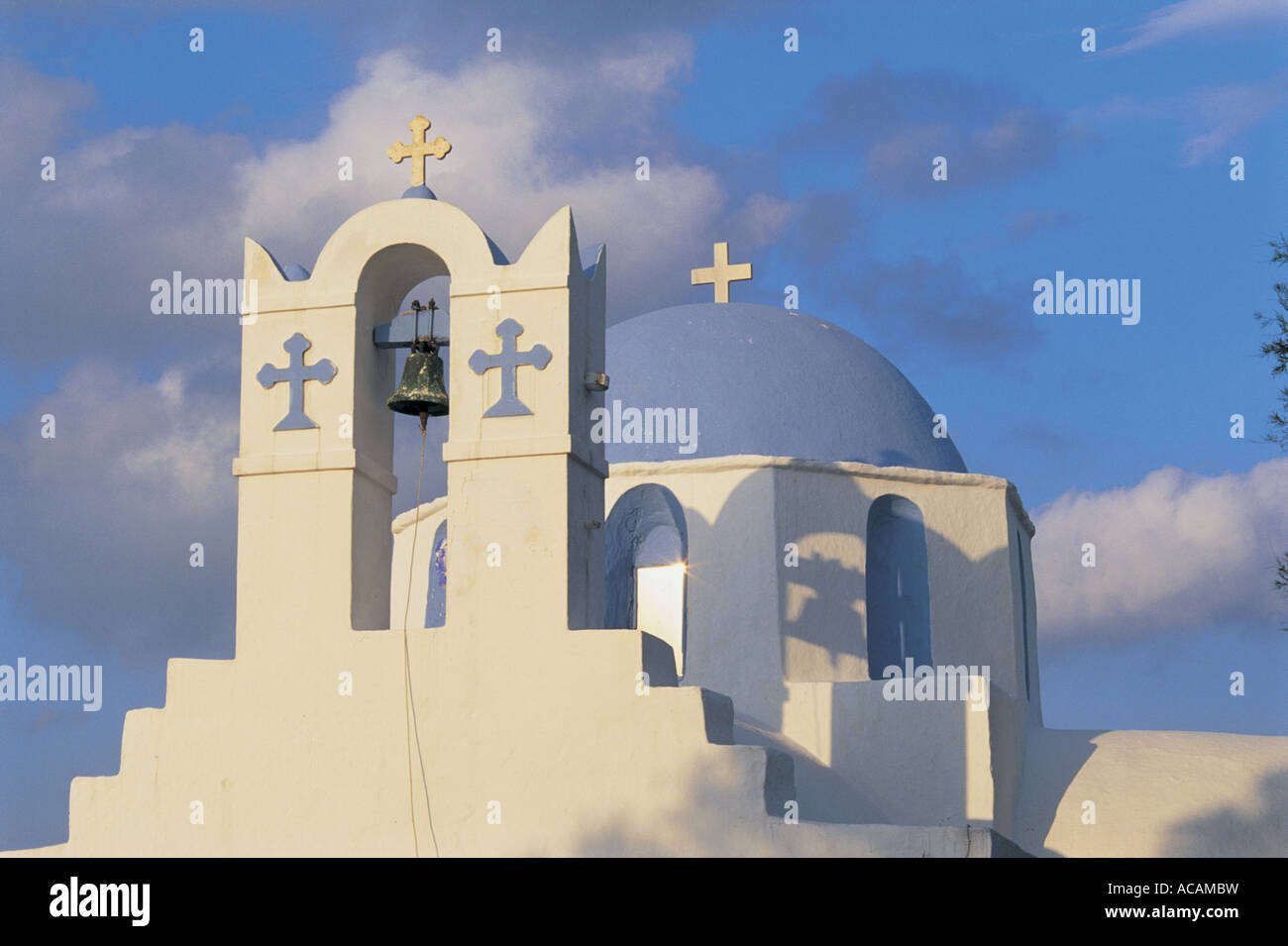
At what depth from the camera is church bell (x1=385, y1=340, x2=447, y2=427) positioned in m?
9.81

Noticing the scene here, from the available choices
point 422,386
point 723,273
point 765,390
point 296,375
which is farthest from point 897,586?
point 296,375

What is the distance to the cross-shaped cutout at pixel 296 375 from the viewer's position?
970cm

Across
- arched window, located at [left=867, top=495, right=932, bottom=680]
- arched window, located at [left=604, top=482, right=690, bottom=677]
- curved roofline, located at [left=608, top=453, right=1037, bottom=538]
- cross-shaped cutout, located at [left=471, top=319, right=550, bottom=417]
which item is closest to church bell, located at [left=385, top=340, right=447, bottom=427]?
cross-shaped cutout, located at [left=471, top=319, right=550, bottom=417]

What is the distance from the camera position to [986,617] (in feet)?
49.5

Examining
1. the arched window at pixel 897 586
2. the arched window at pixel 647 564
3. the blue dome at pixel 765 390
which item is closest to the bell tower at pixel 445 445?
the arched window at pixel 647 564

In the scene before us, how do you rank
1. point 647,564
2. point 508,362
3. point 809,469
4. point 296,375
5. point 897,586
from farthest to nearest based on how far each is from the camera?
point 647,564, point 897,586, point 809,469, point 296,375, point 508,362

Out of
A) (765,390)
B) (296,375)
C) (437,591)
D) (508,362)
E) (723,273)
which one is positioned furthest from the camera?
(723,273)

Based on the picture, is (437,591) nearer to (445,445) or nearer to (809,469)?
(809,469)

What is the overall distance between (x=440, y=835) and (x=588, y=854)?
2.76 ft

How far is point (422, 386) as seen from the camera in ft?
32.2

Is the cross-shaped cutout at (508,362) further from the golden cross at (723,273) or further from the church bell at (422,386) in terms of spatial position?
the golden cross at (723,273)

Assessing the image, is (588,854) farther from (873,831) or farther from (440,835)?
(873,831)

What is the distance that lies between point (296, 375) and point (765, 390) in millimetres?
6615
